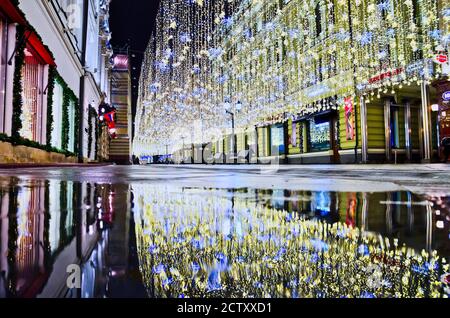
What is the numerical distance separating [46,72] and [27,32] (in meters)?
2.38

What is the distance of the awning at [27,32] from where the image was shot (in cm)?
630

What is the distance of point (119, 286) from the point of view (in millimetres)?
426

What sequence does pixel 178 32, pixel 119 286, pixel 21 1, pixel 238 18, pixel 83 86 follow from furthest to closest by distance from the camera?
pixel 238 18, pixel 83 86, pixel 178 32, pixel 21 1, pixel 119 286

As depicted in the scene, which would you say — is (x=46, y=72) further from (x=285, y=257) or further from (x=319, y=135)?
(x=319, y=135)

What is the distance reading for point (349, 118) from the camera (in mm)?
15492

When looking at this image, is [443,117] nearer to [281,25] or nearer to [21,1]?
[281,25]

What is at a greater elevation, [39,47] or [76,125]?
[39,47]

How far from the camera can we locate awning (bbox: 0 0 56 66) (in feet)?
20.7

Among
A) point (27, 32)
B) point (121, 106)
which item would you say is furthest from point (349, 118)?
point (121, 106)

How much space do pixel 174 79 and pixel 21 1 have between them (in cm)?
1184

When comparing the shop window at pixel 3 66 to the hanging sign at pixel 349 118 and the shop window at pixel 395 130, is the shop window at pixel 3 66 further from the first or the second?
the shop window at pixel 395 130

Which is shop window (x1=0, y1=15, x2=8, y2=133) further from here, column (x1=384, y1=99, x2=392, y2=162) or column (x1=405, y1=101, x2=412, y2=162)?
column (x1=405, y1=101, x2=412, y2=162)

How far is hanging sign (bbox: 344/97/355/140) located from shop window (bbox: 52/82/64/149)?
1220 cm
